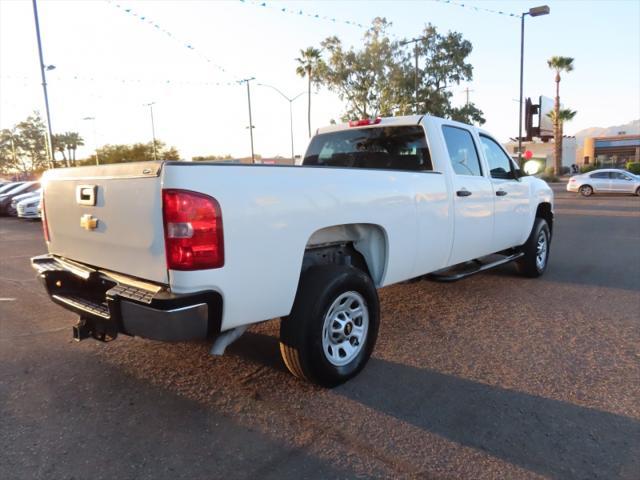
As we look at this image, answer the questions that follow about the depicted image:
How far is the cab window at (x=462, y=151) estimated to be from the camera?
4.71m

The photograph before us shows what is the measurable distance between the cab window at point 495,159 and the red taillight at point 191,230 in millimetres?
3849

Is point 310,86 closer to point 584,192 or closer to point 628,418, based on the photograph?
point 584,192

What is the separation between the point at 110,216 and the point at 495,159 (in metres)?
4.46

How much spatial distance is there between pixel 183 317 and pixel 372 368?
1740 millimetres

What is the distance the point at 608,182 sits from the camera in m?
24.0

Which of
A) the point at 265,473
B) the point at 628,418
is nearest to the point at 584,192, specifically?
the point at 628,418

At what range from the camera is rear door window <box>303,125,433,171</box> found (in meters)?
4.62

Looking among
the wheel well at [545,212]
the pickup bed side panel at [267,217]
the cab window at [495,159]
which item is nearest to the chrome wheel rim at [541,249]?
the wheel well at [545,212]

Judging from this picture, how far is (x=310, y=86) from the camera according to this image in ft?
120

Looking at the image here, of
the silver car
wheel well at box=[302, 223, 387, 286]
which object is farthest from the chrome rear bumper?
the silver car

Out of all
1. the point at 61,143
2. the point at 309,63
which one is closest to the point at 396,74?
the point at 309,63

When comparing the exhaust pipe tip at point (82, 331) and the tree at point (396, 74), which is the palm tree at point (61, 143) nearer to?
the tree at point (396, 74)

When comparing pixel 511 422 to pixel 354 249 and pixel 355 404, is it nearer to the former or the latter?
pixel 355 404

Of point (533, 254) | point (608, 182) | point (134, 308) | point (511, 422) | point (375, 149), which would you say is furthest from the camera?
point (608, 182)
